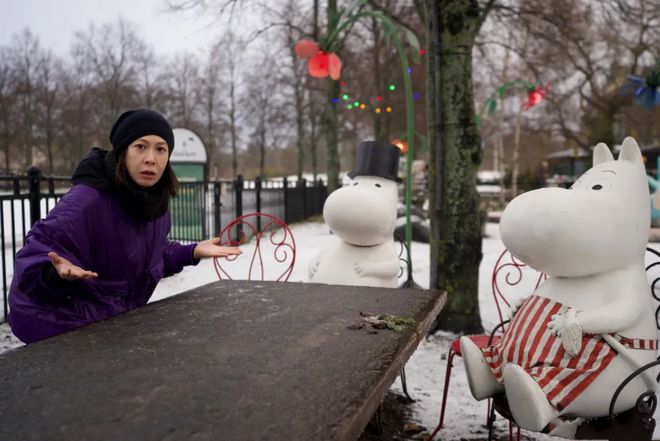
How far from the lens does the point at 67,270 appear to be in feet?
6.39

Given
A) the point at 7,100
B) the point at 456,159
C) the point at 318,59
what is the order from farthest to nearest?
1. the point at 7,100
2. the point at 318,59
3. the point at 456,159

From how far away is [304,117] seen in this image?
26719mm

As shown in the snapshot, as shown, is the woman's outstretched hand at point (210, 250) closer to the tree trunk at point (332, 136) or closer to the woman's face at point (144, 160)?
the woman's face at point (144, 160)

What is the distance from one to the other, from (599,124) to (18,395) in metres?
26.5

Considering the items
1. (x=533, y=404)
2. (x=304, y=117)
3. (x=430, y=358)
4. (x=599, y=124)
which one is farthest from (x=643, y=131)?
(x=533, y=404)

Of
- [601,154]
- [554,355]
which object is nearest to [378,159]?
[601,154]

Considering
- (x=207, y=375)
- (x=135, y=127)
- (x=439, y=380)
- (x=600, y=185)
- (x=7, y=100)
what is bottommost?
(x=439, y=380)

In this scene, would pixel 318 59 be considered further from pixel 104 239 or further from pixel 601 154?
pixel 104 239

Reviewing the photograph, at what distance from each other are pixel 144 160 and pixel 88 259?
1.71 feet

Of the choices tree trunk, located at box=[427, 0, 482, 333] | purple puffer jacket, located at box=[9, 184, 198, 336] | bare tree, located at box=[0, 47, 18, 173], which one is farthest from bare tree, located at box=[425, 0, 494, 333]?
bare tree, located at box=[0, 47, 18, 173]

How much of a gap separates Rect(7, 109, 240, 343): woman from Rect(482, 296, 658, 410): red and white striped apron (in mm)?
1510

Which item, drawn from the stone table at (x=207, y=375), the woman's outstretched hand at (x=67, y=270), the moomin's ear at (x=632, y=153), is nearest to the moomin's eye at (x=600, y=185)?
the moomin's ear at (x=632, y=153)

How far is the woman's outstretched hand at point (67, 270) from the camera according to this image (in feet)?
6.36

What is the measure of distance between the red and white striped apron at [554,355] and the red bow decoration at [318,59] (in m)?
4.07
